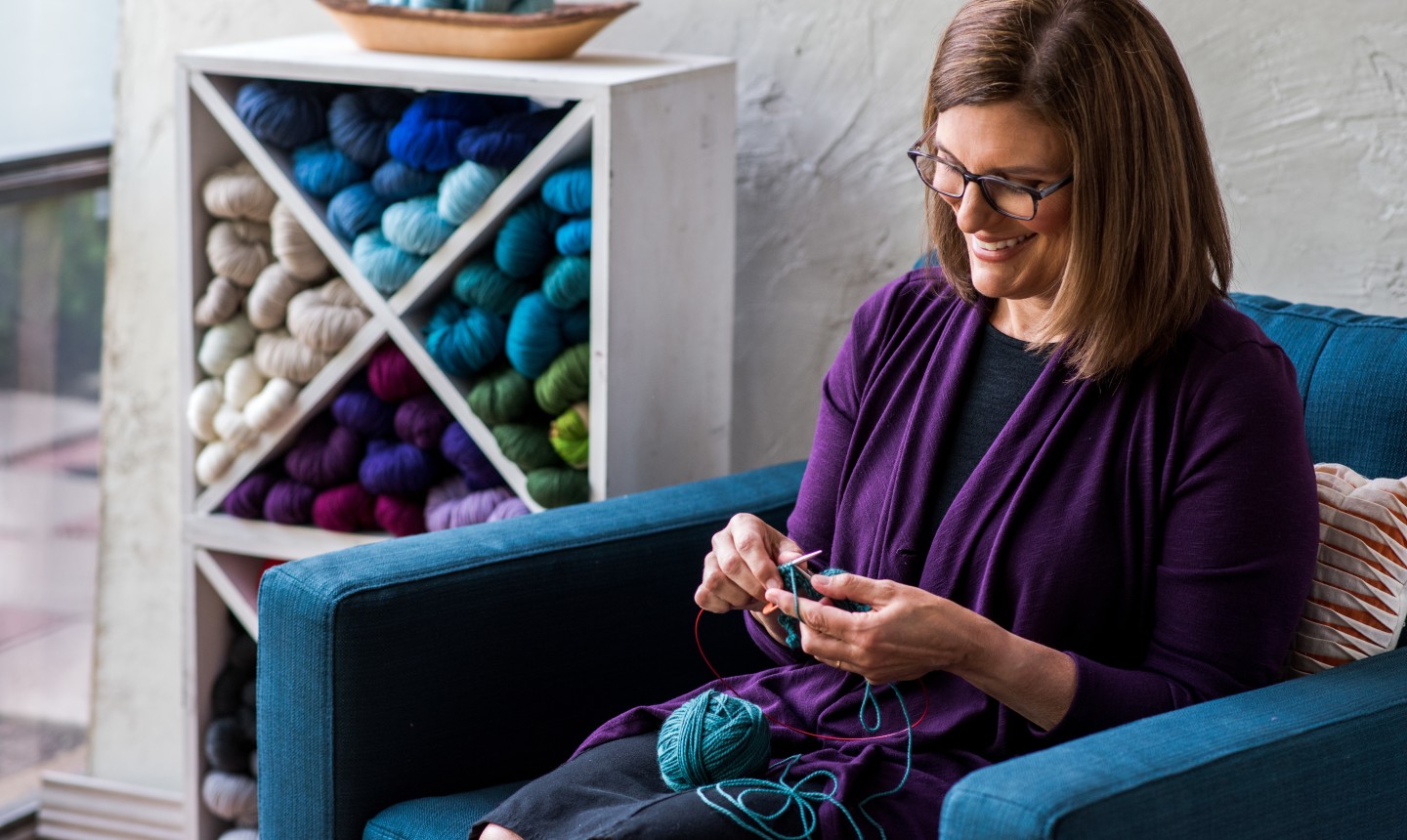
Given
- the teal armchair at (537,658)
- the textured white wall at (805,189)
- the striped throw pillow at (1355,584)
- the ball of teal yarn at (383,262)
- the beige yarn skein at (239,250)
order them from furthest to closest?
the beige yarn skein at (239,250)
the ball of teal yarn at (383,262)
the textured white wall at (805,189)
the striped throw pillow at (1355,584)
the teal armchair at (537,658)

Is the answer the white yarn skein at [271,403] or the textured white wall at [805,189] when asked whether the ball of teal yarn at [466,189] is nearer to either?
the white yarn skein at [271,403]

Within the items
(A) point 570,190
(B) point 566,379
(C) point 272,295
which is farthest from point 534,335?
(C) point 272,295

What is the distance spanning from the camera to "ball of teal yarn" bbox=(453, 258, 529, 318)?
1.79m

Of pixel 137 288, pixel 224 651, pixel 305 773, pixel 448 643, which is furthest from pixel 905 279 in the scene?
pixel 137 288

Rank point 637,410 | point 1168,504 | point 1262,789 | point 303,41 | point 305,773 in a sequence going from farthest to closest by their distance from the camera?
1. point 303,41
2. point 637,410
3. point 305,773
4. point 1168,504
5. point 1262,789

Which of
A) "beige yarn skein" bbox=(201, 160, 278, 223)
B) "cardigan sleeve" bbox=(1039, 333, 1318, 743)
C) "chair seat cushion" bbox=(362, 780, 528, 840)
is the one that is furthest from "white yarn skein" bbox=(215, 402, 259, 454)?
"cardigan sleeve" bbox=(1039, 333, 1318, 743)

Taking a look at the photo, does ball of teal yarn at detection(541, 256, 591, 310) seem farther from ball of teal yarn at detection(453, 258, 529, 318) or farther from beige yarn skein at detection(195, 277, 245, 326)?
beige yarn skein at detection(195, 277, 245, 326)

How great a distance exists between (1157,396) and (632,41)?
3.75ft

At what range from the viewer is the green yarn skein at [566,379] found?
176 centimetres

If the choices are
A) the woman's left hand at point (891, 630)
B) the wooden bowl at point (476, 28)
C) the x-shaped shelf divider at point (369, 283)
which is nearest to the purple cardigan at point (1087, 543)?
the woman's left hand at point (891, 630)

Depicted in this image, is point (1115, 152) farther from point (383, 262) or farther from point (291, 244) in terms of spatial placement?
point (291, 244)

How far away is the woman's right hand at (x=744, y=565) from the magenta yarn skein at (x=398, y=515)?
2.25ft

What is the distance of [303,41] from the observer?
2025 mm

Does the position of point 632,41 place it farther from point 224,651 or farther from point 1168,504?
point 1168,504
